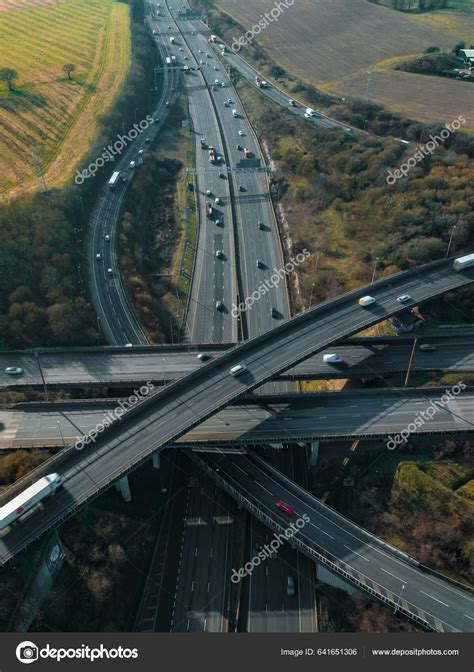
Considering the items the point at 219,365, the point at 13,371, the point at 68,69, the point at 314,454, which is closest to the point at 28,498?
the point at 13,371

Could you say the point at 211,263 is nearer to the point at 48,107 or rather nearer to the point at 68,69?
the point at 48,107

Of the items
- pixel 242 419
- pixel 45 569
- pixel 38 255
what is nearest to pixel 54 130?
pixel 38 255

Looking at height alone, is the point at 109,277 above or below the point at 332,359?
above

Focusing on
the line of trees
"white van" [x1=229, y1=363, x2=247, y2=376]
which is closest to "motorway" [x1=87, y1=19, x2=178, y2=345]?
the line of trees

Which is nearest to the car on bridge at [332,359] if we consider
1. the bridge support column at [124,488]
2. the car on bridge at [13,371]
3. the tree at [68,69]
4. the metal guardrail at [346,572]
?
the metal guardrail at [346,572]

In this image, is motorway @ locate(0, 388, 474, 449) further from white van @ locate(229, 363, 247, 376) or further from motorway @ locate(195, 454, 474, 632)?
white van @ locate(229, 363, 247, 376)

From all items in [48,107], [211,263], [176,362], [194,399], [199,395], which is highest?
[48,107]
